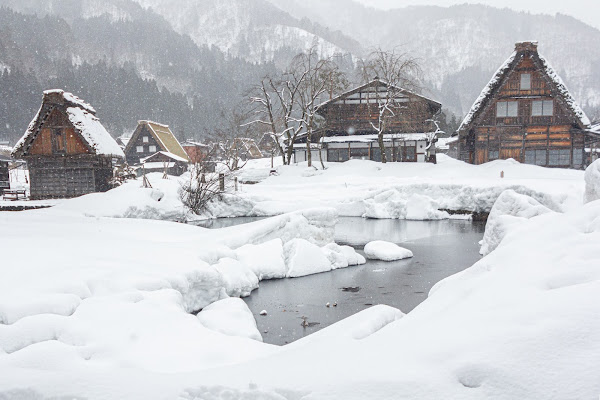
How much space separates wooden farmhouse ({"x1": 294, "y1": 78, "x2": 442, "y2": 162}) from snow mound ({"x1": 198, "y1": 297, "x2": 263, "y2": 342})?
99.8ft

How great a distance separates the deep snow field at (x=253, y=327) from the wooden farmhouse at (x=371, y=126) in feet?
89.2

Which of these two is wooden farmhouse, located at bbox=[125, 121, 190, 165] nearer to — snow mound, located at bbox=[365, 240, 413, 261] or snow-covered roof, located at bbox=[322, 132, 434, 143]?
snow-covered roof, located at bbox=[322, 132, 434, 143]

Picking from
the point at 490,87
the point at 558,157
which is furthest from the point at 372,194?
the point at 558,157

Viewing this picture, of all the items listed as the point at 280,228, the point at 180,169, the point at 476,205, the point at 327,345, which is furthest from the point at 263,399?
the point at 180,169

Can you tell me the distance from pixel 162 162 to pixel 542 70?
4306 cm

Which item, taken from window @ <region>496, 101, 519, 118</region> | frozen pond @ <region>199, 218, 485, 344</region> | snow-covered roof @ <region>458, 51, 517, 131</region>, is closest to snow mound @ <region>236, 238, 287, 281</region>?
frozen pond @ <region>199, 218, 485, 344</region>

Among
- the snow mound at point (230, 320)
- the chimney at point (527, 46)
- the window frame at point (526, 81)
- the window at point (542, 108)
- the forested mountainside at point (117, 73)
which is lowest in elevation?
the snow mound at point (230, 320)

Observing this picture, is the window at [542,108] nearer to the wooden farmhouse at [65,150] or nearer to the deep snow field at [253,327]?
the deep snow field at [253,327]

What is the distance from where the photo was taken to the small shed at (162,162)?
4903 cm

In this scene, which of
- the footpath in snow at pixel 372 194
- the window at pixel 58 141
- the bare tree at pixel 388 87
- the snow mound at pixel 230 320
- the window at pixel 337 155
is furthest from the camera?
the window at pixel 337 155

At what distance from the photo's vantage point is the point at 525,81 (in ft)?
105

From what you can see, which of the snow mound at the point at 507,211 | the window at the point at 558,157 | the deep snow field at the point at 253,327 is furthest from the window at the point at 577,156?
Answer: the deep snow field at the point at 253,327

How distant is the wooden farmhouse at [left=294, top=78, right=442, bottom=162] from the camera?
122ft

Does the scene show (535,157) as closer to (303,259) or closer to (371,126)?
(371,126)
